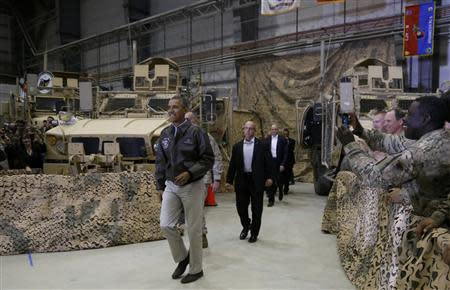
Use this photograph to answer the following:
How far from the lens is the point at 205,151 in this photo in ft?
12.6

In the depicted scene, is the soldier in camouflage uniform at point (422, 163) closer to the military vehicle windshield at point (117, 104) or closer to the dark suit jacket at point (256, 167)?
the dark suit jacket at point (256, 167)

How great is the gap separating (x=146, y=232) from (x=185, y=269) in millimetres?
1382

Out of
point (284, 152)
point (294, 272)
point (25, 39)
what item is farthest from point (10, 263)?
point (25, 39)

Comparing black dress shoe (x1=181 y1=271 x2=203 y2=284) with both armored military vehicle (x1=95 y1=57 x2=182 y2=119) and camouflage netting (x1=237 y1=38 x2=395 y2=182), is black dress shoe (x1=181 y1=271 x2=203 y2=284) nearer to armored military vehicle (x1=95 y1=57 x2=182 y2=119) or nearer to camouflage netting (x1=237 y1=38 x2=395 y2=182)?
armored military vehicle (x1=95 y1=57 x2=182 y2=119)

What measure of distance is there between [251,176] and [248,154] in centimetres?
30

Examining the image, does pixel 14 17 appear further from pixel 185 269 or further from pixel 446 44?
pixel 185 269

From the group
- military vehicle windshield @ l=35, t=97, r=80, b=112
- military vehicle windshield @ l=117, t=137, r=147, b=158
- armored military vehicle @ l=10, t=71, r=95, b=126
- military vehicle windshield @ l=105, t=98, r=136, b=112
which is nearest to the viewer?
military vehicle windshield @ l=117, t=137, r=147, b=158

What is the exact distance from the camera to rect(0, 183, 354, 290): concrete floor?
3924mm

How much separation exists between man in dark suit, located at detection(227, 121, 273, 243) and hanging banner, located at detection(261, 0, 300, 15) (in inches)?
258

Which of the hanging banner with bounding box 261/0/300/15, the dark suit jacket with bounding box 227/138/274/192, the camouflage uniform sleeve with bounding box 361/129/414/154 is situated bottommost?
the dark suit jacket with bounding box 227/138/274/192

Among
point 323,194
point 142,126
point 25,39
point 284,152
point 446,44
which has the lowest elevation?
point 323,194

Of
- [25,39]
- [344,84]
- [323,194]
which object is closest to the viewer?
[344,84]

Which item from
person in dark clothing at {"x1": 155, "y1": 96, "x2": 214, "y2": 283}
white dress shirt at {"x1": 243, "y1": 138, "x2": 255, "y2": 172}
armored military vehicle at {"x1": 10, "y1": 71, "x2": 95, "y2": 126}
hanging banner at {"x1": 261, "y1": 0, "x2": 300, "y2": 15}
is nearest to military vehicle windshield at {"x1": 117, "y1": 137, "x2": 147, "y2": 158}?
white dress shirt at {"x1": 243, "y1": 138, "x2": 255, "y2": 172}

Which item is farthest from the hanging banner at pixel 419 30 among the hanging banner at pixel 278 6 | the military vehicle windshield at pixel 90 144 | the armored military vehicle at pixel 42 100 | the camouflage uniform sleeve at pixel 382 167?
the armored military vehicle at pixel 42 100
